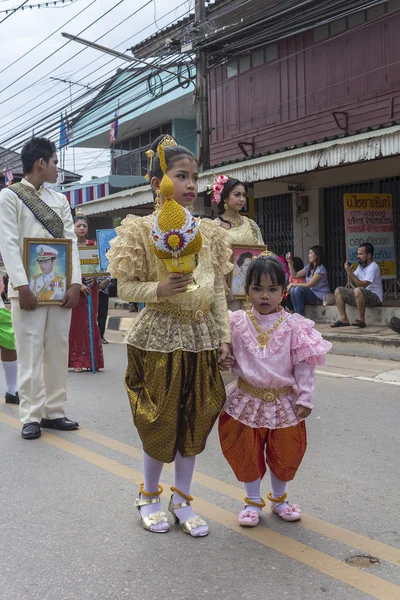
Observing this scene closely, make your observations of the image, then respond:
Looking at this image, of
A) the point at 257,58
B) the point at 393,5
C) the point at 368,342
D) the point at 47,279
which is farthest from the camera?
the point at 257,58

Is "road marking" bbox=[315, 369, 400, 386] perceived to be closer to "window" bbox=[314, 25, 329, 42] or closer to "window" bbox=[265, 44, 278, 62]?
"window" bbox=[314, 25, 329, 42]

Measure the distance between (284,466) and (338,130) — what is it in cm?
1112

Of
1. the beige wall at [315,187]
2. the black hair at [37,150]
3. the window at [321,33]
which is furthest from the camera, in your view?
the window at [321,33]

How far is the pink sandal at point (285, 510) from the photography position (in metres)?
3.55

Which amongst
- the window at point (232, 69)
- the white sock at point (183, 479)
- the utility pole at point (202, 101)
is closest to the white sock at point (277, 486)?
the white sock at point (183, 479)

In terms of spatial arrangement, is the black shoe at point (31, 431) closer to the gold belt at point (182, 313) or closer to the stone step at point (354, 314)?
the gold belt at point (182, 313)

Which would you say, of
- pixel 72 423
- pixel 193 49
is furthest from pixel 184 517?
pixel 193 49

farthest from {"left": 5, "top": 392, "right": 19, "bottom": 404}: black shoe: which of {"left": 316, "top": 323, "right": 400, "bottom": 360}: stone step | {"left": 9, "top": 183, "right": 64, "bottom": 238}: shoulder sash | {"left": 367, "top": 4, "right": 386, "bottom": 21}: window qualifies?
{"left": 367, "top": 4, "right": 386, "bottom": 21}: window

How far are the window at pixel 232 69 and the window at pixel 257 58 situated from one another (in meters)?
0.62

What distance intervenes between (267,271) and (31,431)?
263cm

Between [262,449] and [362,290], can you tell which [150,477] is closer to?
[262,449]

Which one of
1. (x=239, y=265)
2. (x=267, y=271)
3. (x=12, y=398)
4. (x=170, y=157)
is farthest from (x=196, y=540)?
(x=12, y=398)

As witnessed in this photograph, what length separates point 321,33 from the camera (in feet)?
46.1

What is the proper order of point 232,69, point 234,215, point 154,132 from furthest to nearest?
point 154,132 → point 232,69 → point 234,215
